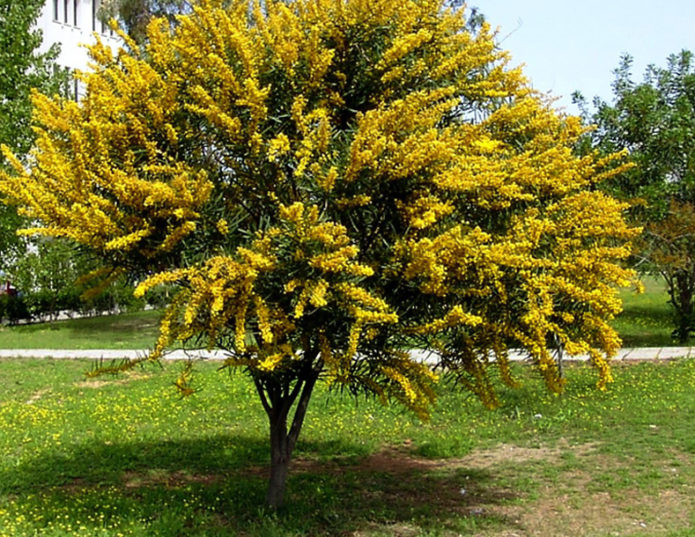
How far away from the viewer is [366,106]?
609 centimetres

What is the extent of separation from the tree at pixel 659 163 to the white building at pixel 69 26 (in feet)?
66.0

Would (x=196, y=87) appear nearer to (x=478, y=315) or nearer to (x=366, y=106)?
(x=366, y=106)

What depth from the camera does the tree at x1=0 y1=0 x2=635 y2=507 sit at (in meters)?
5.29

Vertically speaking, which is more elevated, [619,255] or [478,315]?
[619,255]

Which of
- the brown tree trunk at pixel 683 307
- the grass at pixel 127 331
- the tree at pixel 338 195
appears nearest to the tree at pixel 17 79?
the grass at pixel 127 331

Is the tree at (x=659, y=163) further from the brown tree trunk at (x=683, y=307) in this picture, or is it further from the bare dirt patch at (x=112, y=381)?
the bare dirt patch at (x=112, y=381)

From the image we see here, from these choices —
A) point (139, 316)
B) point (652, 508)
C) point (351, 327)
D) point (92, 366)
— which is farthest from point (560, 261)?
point (139, 316)

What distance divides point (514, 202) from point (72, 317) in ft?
69.9

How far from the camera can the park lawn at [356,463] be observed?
6648 millimetres

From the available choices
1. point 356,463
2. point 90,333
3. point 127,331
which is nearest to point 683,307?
point 356,463

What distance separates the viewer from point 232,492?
287 inches

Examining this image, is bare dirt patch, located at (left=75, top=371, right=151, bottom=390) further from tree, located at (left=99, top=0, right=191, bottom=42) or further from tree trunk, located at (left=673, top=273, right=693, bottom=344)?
tree, located at (left=99, top=0, right=191, bottom=42)

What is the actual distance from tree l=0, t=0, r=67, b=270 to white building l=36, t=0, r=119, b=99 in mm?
12133

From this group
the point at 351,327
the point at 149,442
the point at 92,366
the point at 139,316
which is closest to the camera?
the point at 351,327
